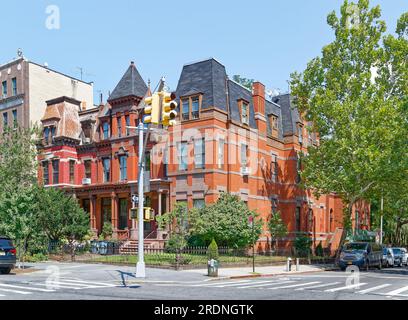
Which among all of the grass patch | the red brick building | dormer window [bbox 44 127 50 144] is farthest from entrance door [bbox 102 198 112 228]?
the grass patch

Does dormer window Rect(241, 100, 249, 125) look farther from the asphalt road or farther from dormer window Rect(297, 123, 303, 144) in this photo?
the asphalt road

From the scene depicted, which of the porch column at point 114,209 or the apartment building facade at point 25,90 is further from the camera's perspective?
the apartment building facade at point 25,90

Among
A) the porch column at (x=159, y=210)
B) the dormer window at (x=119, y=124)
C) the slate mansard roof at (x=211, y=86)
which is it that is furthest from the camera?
the dormer window at (x=119, y=124)

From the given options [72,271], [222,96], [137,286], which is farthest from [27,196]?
[222,96]

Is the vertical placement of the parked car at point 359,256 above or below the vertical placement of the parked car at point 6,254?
below

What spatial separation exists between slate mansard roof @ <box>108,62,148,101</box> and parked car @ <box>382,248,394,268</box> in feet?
77.8

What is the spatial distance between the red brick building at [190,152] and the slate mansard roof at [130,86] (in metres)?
0.12

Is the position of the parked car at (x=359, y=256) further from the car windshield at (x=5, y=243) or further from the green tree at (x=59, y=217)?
the car windshield at (x=5, y=243)

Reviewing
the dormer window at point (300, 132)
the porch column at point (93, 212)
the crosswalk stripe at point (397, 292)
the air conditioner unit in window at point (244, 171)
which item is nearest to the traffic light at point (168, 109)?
the crosswalk stripe at point (397, 292)

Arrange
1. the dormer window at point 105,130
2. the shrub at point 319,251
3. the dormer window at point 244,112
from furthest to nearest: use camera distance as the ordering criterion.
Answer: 1. the shrub at point 319,251
2. the dormer window at point 105,130
3. the dormer window at point 244,112

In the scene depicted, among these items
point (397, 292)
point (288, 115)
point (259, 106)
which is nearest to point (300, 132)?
point (288, 115)

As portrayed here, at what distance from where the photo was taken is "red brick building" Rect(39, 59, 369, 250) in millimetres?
37094

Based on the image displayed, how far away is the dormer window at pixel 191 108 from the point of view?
3740 centimetres

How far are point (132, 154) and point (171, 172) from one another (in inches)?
176
